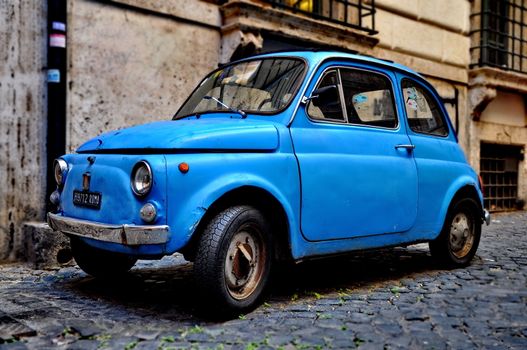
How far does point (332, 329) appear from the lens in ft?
11.0

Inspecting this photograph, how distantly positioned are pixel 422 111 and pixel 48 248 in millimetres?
3858

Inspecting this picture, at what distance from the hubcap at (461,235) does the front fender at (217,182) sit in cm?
229

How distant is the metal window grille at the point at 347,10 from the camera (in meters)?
9.38

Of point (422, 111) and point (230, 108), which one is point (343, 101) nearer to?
point (230, 108)

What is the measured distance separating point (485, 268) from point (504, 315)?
1848 mm

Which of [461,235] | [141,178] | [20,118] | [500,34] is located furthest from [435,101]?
[500,34]

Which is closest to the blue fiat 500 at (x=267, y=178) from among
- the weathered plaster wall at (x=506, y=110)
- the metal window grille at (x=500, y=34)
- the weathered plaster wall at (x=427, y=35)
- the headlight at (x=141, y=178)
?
the headlight at (x=141, y=178)

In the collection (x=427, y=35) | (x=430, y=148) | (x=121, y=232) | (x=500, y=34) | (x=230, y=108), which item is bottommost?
(x=121, y=232)

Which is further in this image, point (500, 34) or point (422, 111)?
point (500, 34)

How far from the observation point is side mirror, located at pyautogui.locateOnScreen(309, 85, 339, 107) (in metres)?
4.14

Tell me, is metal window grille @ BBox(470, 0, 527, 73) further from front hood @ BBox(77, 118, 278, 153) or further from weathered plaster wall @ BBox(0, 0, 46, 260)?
front hood @ BBox(77, 118, 278, 153)

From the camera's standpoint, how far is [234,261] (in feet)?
11.8

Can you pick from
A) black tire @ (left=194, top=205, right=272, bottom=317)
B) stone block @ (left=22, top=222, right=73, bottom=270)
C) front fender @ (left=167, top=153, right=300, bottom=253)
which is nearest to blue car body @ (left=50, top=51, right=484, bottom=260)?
front fender @ (left=167, top=153, right=300, bottom=253)

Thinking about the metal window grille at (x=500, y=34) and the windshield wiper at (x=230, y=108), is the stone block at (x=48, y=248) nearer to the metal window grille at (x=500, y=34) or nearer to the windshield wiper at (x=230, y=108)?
the windshield wiper at (x=230, y=108)
